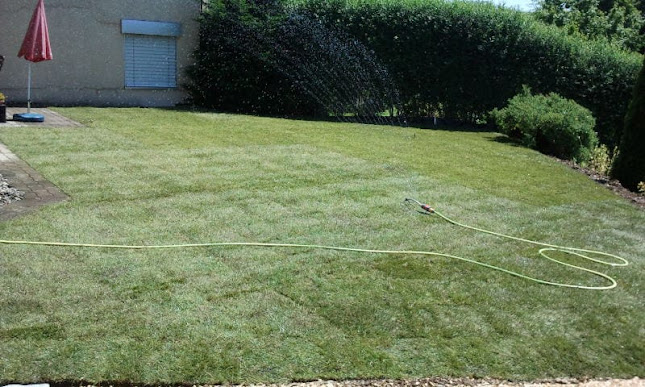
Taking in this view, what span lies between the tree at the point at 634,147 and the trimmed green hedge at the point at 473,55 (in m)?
4.93

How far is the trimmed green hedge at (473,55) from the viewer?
16203 millimetres

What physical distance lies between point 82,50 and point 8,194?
9.18m

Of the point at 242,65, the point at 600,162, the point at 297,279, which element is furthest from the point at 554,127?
the point at 297,279

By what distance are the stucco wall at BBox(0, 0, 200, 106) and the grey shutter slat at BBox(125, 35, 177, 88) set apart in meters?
0.18

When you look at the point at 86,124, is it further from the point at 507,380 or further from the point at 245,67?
the point at 507,380

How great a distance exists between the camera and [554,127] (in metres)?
12.9

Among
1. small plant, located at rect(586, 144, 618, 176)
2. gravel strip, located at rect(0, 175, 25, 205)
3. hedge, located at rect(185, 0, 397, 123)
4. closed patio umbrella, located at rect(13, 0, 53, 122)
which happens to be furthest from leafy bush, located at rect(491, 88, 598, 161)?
gravel strip, located at rect(0, 175, 25, 205)

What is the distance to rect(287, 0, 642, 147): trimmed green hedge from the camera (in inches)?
638

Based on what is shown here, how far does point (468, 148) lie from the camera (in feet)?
40.5

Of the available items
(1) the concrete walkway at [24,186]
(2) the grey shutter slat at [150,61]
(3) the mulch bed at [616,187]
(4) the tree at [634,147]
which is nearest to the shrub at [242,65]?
(2) the grey shutter slat at [150,61]

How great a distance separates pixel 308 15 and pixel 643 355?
13.1 meters

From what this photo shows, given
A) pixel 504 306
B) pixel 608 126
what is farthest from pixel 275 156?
pixel 608 126

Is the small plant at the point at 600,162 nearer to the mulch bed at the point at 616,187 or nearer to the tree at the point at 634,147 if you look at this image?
the tree at the point at 634,147

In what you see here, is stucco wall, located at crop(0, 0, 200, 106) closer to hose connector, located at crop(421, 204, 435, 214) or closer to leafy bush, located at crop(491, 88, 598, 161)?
leafy bush, located at crop(491, 88, 598, 161)
